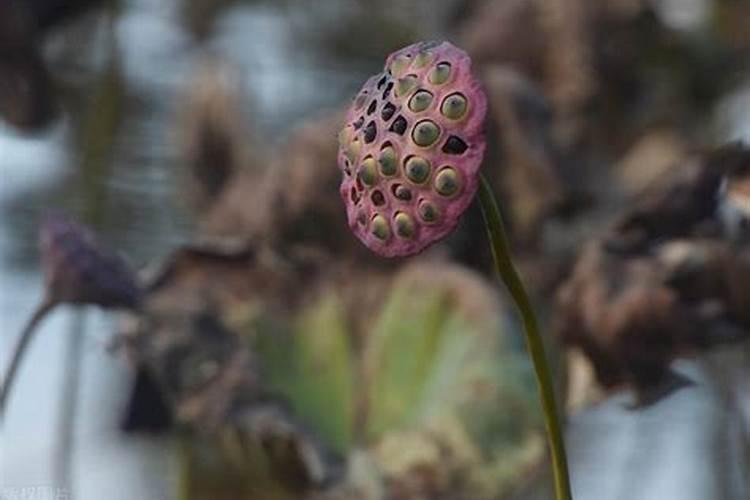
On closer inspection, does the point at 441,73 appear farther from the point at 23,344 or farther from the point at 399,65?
the point at 23,344

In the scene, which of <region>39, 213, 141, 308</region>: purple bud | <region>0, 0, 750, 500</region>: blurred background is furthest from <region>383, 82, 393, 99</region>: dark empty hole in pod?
<region>0, 0, 750, 500</region>: blurred background

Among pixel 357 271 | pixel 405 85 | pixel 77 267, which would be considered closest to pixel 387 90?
pixel 405 85

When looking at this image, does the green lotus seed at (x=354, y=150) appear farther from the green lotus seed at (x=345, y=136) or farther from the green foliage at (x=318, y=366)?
the green foliage at (x=318, y=366)

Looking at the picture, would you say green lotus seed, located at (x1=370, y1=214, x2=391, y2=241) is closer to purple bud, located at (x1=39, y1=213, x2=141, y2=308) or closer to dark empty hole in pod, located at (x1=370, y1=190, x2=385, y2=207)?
dark empty hole in pod, located at (x1=370, y1=190, x2=385, y2=207)

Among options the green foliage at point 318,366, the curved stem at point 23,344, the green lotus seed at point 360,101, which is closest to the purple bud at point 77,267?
the curved stem at point 23,344

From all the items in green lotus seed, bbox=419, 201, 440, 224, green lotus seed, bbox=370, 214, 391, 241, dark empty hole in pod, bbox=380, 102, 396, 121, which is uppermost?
dark empty hole in pod, bbox=380, 102, 396, 121

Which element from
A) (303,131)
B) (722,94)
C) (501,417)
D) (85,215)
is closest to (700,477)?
(501,417)

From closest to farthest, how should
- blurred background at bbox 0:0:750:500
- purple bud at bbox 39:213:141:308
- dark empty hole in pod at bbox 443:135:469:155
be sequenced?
dark empty hole in pod at bbox 443:135:469:155
purple bud at bbox 39:213:141:308
blurred background at bbox 0:0:750:500
